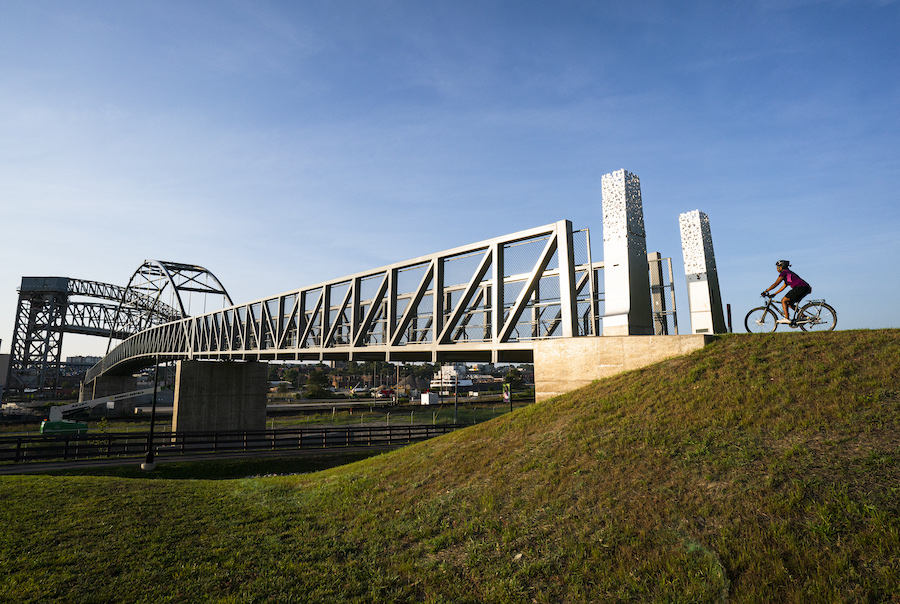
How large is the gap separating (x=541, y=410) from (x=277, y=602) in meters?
9.76

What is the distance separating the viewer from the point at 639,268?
60.8 ft

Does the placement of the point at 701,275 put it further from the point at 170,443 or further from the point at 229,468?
the point at 170,443

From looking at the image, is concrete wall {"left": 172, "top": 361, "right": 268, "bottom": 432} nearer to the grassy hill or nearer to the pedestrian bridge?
the pedestrian bridge

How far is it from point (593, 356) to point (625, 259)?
13.1ft

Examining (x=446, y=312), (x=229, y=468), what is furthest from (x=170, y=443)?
(x=446, y=312)

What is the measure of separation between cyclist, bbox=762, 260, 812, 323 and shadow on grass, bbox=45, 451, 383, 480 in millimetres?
22291

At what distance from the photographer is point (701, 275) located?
61.9 ft

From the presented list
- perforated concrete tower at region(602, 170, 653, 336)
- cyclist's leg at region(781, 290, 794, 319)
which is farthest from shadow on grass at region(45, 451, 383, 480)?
cyclist's leg at region(781, 290, 794, 319)

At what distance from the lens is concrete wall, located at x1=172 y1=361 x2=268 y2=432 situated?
149ft

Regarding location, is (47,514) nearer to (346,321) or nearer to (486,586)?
(486,586)

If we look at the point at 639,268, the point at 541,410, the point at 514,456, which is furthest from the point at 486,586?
the point at 639,268

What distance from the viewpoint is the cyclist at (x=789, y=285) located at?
15.4 m

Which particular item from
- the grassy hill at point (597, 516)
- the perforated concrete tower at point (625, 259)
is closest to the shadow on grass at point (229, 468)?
the grassy hill at point (597, 516)

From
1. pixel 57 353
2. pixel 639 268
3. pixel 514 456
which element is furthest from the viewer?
pixel 57 353
